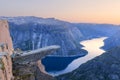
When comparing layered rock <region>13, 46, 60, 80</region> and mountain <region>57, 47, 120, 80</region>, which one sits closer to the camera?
layered rock <region>13, 46, 60, 80</region>

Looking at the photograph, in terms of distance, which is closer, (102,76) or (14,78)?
(14,78)

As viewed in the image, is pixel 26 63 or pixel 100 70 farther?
pixel 100 70

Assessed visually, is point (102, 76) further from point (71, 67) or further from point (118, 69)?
point (71, 67)

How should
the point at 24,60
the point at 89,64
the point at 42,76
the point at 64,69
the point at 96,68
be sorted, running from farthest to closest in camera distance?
the point at 64,69 < the point at 89,64 < the point at 96,68 < the point at 42,76 < the point at 24,60

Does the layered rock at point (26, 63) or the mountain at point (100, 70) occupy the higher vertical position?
the layered rock at point (26, 63)

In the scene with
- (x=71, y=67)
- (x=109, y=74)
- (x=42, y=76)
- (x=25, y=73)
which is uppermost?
(x=25, y=73)

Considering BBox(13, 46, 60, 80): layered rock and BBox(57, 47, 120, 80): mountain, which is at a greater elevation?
BBox(13, 46, 60, 80): layered rock

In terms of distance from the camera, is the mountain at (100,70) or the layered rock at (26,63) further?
the mountain at (100,70)

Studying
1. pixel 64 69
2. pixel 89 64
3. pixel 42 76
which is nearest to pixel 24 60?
pixel 42 76
